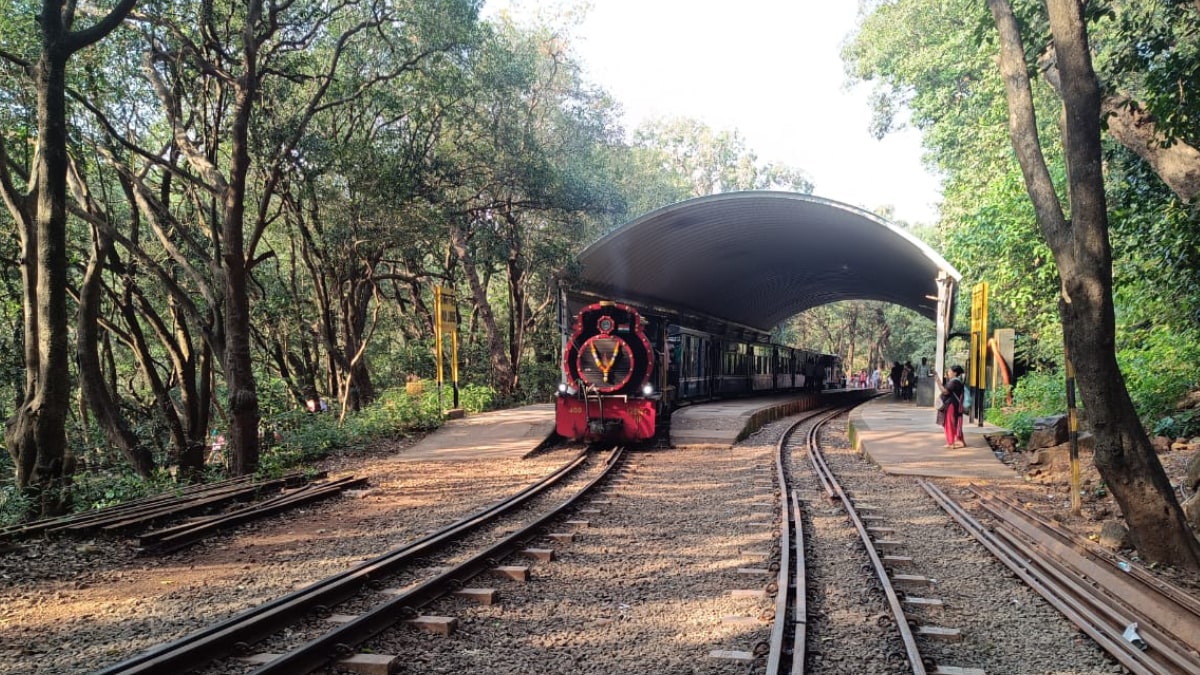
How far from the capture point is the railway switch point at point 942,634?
4453mm

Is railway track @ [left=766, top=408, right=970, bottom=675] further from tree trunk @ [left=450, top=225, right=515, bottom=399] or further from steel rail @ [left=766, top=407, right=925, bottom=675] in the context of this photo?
tree trunk @ [left=450, top=225, right=515, bottom=399]

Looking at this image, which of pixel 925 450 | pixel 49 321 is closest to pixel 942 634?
pixel 925 450

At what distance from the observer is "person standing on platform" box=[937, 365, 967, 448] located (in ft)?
38.1

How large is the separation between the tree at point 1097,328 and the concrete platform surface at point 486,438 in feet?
28.7

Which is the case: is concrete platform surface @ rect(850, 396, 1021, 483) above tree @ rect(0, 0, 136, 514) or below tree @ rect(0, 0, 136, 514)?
below

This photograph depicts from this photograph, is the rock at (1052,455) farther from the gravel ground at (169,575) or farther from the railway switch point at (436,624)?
the railway switch point at (436,624)

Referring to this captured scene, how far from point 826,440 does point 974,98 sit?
9836mm

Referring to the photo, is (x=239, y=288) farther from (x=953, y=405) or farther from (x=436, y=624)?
(x=953, y=405)

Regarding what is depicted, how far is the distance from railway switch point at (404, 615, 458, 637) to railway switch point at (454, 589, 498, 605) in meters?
0.51

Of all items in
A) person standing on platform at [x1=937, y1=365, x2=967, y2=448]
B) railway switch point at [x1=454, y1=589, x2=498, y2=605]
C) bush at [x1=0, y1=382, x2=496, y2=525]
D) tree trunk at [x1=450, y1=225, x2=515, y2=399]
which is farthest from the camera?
tree trunk at [x1=450, y1=225, x2=515, y2=399]

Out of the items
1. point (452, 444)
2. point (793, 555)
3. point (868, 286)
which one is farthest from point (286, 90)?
point (868, 286)

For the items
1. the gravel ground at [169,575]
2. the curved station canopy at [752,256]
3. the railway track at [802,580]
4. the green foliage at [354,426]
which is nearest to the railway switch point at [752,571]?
the railway track at [802,580]

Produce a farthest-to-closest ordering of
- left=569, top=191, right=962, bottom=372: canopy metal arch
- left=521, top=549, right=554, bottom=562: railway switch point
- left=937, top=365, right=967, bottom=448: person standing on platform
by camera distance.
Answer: left=569, top=191, right=962, bottom=372: canopy metal arch → left=937, top=365, right=967, bottom=448: person standing on platform → left=521, top=549, right=554, bottom=562: railway switch point

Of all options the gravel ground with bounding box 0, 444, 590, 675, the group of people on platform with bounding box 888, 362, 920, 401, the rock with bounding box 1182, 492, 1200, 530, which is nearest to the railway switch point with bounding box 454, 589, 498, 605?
the gravel ground with bounding box 0, 444, 590, 675
